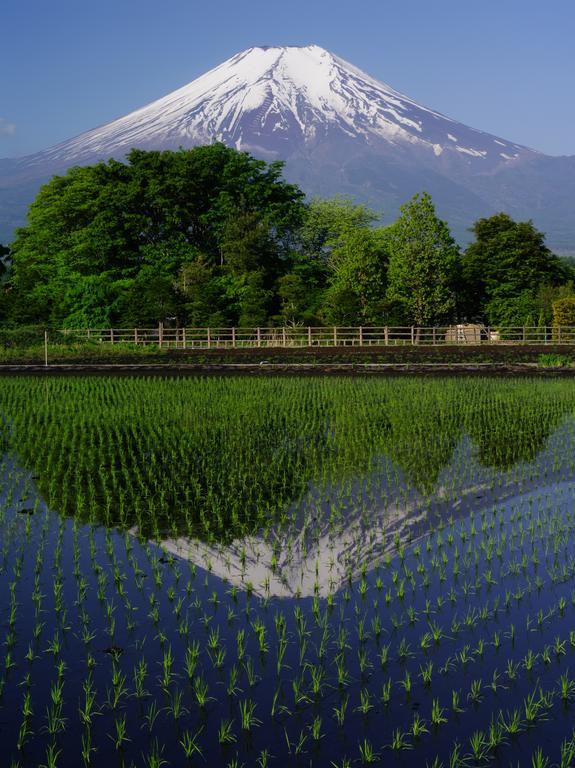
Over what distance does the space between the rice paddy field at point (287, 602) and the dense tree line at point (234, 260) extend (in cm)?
3926

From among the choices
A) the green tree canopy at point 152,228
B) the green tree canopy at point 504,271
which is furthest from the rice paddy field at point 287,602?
the green tree canopy at point 504,271

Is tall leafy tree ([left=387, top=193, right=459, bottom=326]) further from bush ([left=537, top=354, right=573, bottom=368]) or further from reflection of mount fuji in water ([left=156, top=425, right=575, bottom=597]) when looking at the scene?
reflection of mount fuji in water ([left=156, top=425, right=575, bottom=597])

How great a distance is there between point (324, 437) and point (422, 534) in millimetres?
7938

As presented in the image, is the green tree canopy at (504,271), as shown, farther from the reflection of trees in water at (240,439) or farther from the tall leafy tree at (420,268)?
the reflection of trees in water at (240,439)

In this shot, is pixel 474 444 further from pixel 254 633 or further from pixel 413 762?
pixel 413 762

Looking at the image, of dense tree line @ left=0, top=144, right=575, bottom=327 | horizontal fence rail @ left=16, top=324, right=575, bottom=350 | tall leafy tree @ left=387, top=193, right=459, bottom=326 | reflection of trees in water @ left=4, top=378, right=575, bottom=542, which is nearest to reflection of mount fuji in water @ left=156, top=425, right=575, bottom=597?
reflection of trees in water @ left=4, top=378, right=575, bottom=542

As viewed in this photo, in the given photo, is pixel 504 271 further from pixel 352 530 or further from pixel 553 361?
pixel 352 530

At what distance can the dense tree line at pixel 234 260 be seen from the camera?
188 ft

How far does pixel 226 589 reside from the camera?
30.5 feet

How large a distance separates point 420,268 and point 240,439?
4070 centimetres

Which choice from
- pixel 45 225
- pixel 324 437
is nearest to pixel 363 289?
pixel 45 225

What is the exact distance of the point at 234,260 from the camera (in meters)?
59.8

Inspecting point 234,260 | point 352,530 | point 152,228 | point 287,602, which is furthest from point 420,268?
point 287,602

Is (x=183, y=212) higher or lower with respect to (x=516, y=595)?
higher
